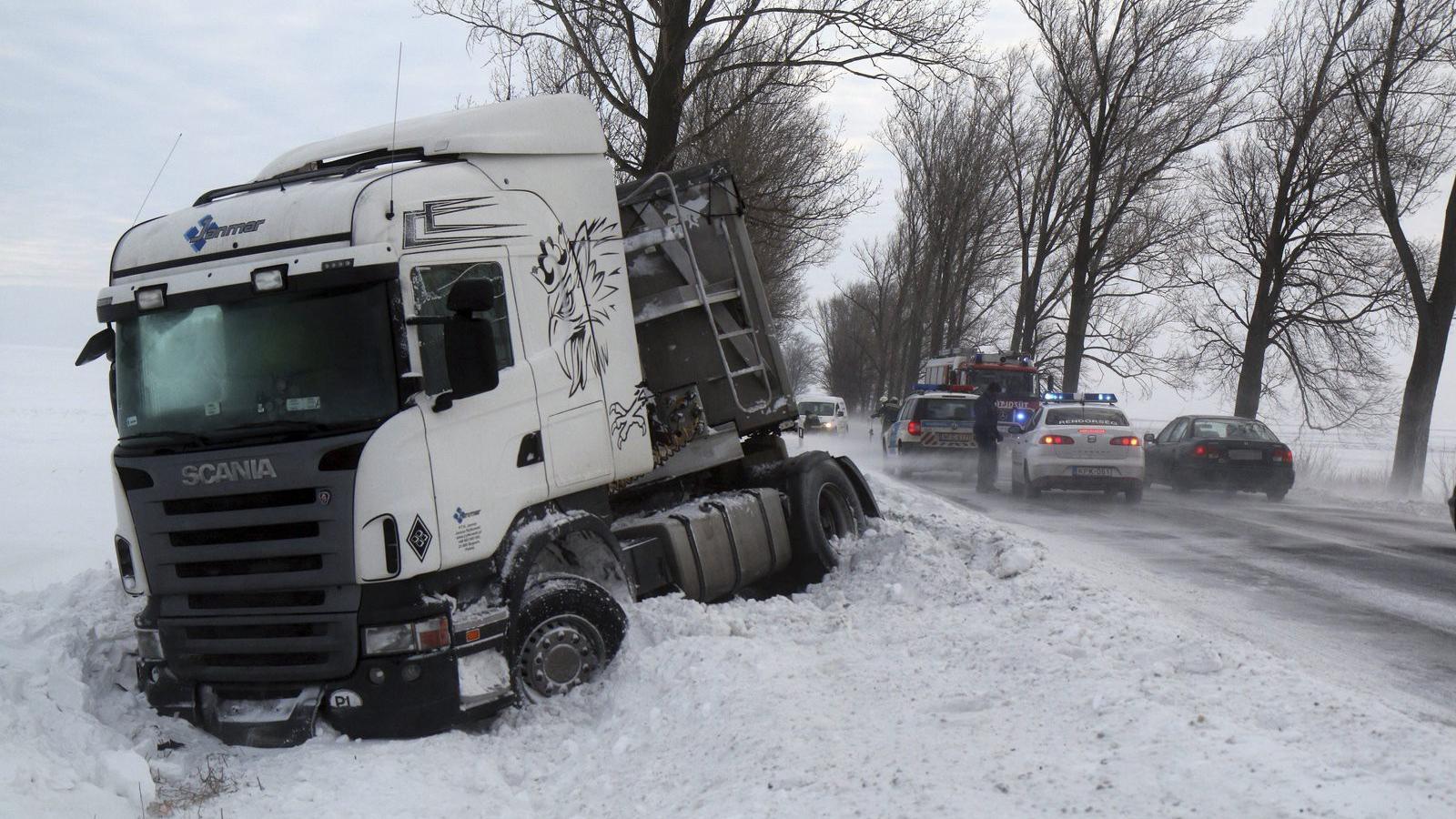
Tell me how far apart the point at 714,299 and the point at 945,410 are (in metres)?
17.0

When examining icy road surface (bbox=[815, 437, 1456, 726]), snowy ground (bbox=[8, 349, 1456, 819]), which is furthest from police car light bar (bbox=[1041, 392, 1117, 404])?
snowy ground (bbox=[8, 349, 1456, 819])

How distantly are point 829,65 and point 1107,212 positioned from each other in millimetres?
19143

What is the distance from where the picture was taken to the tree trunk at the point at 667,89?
49.4 ft

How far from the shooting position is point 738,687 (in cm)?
579

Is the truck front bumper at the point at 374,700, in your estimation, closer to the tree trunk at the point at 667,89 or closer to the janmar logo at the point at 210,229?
the janmar logo at the point at 210,229

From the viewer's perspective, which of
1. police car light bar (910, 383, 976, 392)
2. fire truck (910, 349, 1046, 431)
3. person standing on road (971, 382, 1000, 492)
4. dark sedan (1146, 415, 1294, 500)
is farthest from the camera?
fire truck (910, 349, 1046, 431)

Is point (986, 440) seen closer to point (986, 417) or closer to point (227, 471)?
point (986, 417)

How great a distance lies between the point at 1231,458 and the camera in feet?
63.8

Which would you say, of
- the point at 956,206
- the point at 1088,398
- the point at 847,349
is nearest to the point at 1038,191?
the point at 956,206

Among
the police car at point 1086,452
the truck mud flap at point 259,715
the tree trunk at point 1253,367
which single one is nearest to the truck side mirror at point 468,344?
the truck mud flap at point 259,715

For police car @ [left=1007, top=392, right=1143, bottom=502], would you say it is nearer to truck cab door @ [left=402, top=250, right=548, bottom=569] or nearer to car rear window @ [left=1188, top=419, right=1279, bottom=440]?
car rear window @ [left=1188, top=419, right=1279, bottom=440]

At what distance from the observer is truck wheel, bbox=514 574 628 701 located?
19.9 feet

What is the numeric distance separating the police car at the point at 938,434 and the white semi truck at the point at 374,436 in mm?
18714

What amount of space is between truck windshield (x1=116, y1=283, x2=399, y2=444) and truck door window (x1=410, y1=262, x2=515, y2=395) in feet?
0.58
